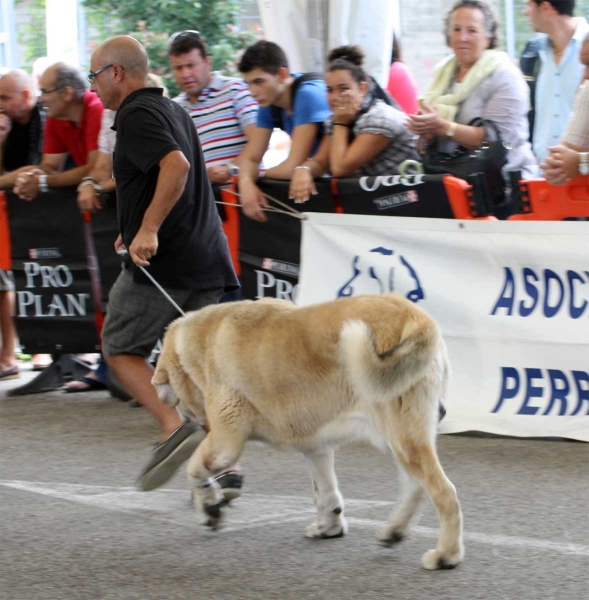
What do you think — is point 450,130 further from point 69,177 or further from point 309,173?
point 69,177

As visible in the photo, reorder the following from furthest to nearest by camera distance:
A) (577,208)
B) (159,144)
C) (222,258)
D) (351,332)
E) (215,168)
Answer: (215,168)
(577,208)
(222,258)
(159,144)
(351,332)

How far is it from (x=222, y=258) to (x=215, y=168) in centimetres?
206

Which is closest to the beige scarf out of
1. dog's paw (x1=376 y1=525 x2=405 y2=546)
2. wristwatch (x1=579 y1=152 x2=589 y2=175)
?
wristwatch (x1=579 y1=152 x2=589 y2=175)

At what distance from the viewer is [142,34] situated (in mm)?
13586

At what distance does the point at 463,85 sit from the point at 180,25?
26.0ft

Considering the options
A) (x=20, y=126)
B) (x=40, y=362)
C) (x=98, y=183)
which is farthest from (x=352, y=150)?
(x=40, y=362)

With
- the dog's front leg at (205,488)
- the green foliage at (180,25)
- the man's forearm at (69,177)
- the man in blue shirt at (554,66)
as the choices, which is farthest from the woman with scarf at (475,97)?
the green foliage at (180,25)

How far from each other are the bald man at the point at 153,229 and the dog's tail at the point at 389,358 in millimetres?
1117

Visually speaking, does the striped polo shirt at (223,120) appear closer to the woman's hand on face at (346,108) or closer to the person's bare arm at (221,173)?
the person's bare arm at (221,173)

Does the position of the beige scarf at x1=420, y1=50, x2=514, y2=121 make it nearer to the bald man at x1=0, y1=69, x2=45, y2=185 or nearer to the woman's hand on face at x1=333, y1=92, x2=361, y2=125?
the woman's hand on face at x1=333, y1=92, x2=361, y2=125

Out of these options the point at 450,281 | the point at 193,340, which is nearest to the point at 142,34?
the point at 450,281

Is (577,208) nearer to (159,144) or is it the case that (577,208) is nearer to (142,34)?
(159,144)

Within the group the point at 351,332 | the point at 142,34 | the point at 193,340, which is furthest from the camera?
the point at 142,34

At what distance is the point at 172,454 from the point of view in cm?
450
